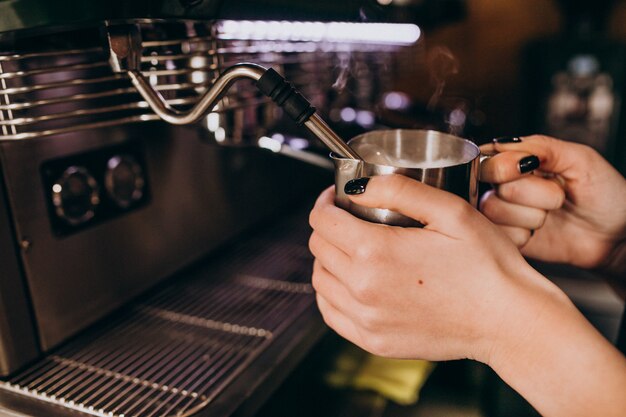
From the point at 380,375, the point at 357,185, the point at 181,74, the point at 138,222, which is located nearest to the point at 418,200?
the point at 357,185

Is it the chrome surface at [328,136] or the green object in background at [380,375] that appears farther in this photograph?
the green object in background at [380,375]

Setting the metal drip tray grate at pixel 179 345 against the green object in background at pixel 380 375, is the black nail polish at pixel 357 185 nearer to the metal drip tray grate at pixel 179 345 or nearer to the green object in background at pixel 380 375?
the metal drip tray grate at pixel 179 345

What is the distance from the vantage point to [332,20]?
79cm

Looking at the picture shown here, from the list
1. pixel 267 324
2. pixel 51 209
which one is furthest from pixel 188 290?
pixel 51 209

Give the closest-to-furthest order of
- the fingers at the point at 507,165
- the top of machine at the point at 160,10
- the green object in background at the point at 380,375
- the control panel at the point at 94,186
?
the top of machine at the point at 160,10 < the fingers at the point at 507,165 < the control panel at the point at 94,186 < the green object in background at the point at 380,375

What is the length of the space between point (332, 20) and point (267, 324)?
494 mm

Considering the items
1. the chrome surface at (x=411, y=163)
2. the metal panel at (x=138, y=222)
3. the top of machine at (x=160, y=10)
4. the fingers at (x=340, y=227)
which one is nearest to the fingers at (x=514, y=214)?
the chrome surface at (x=411, y=163)

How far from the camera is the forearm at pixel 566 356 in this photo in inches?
19.2

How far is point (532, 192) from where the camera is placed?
2.16 ft

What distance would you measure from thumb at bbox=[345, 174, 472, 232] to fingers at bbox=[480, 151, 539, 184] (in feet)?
0.47

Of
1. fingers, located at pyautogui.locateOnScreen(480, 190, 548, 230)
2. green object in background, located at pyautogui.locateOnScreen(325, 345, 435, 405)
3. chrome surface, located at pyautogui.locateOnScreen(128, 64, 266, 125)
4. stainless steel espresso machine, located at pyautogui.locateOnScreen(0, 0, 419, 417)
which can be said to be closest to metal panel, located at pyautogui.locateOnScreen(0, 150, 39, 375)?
stainless steel espresso machine, located at pyautogui.locateOnScreen(0, 0, 419, 417)

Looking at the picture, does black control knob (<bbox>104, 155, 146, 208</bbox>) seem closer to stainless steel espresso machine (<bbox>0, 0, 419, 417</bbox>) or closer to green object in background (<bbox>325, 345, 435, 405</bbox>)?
stainless steel espresso machine (<bbox>0, 0, 419, 417</bbox>)

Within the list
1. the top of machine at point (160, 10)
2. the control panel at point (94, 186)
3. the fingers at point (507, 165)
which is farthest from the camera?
the control panel at point (94, 186)

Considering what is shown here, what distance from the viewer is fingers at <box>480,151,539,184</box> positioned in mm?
597
